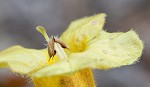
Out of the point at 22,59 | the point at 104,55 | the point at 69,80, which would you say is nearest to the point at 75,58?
the point at 104,55

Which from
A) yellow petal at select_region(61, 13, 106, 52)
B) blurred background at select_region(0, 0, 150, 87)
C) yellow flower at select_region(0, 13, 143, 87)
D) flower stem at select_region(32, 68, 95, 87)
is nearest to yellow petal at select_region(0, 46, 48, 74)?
yellow flower at select_region(0, 13, 143, 87)

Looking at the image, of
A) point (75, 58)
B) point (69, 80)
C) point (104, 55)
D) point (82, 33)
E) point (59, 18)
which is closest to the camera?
point (75, 58)

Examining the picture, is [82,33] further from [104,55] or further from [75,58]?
[75,58]

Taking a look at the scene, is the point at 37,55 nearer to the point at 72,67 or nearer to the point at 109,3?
the point at 72,67

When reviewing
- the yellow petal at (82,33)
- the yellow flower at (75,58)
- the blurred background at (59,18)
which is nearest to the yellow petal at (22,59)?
the yellow flower at (75,58)

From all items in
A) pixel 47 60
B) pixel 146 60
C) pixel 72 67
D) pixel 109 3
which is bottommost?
pixel 72 67

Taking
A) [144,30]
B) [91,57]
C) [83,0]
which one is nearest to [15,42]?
[83,0]

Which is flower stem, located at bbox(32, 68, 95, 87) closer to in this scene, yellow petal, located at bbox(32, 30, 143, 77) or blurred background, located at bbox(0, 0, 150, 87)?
yellow petal, located at bbox(32, 30, 143, 77)
